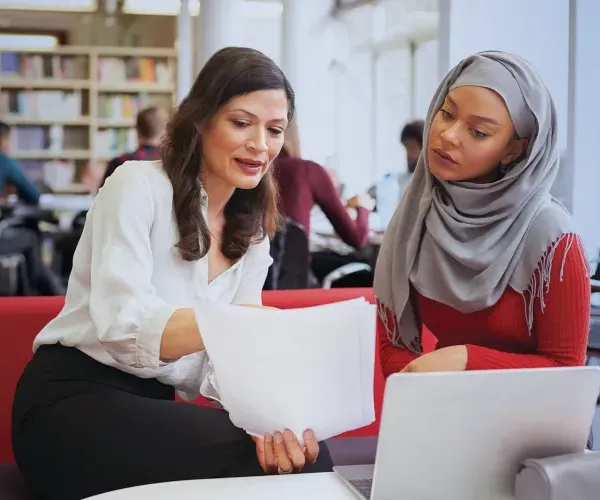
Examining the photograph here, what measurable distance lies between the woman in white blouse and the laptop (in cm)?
25

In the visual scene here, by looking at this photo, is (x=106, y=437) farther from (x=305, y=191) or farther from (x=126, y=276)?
(x=305, y=191)

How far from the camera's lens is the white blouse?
4.87ft

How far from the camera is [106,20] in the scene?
29.3ft

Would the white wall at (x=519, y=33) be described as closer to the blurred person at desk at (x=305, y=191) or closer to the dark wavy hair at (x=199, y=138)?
the blurred person at desk at (x=305, y=191)

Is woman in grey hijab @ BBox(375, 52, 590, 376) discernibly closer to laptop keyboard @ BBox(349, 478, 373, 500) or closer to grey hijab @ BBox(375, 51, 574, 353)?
grey hijab @ BBox(375, 51, 574, 353)

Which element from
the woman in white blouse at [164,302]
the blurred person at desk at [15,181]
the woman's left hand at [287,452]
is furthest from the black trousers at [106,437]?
the blurred person at desk at [15,181]

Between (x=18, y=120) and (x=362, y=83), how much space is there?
11.4 feet

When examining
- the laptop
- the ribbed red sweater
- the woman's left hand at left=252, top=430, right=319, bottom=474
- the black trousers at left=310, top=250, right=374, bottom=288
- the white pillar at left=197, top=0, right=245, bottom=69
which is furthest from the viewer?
the white pillar at left=197, top=0, right=245, bottom=69

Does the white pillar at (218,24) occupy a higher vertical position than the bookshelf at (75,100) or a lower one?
higher

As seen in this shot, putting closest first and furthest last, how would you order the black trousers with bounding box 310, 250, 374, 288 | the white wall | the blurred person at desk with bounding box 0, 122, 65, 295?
the white wall → the black trousers with bounding box 310, 250, 374, 288 → the blurred person at desk with bounding box 0, 122, 65, 295

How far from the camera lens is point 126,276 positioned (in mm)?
1507

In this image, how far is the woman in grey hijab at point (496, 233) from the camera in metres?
1.59

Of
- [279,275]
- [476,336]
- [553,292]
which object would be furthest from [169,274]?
[279,275]

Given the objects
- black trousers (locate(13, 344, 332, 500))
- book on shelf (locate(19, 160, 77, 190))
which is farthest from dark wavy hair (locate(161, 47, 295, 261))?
book on shelf (locate(19, 160, 77, 190))
